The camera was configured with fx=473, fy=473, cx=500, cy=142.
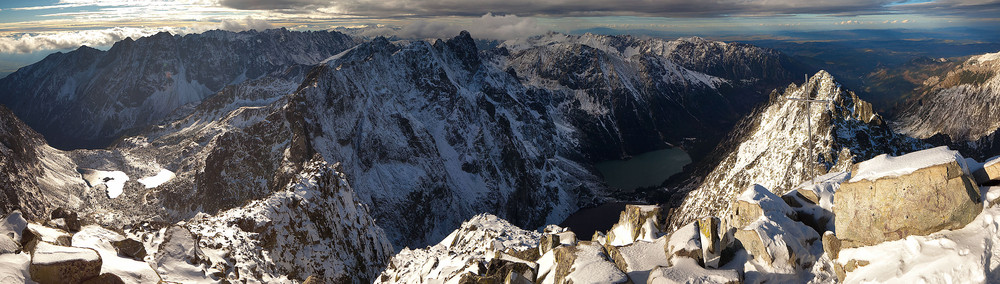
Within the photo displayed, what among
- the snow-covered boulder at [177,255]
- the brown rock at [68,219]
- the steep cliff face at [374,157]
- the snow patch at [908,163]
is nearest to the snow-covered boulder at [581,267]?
the snow patch at [908,163]

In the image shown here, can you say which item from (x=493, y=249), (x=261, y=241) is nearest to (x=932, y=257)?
(x=493, y=249)

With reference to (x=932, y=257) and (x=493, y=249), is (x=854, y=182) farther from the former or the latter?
(x=493, y=249)

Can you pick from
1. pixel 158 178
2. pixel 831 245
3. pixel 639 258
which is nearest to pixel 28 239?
pixel 639 258

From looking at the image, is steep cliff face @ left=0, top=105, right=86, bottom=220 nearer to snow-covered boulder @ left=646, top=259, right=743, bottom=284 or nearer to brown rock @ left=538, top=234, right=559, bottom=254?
brown rock @ left=538, top=234, right=559, bottom=254

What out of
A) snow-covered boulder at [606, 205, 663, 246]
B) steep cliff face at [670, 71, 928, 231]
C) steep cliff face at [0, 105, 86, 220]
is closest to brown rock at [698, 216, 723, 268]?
snow-covered boulder at [606, 205, 663, 246]

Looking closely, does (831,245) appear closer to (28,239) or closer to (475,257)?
(475,257)

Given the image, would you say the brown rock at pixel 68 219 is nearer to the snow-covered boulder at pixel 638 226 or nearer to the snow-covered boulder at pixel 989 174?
the snow-covered boulder at pixel 638 226
